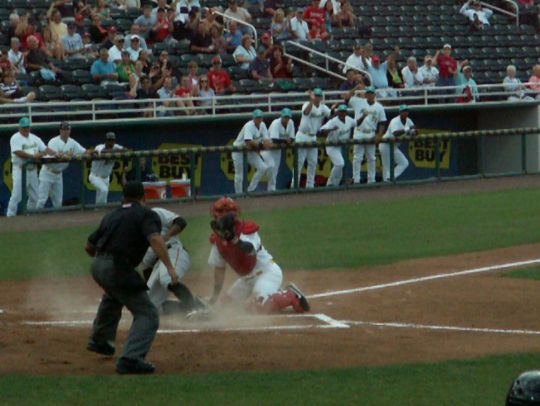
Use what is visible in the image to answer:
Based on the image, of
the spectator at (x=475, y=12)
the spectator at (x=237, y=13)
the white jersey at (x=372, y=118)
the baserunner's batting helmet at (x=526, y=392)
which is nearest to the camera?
the baserunner's batting helmet at (x=526, y=392)

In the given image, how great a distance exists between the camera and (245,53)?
27.5 m

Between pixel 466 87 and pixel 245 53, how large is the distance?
214 inches

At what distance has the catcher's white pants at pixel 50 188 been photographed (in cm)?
2223

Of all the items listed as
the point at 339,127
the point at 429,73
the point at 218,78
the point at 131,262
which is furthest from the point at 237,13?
the point at 131,262

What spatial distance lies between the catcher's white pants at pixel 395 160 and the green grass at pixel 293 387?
16.6 metres

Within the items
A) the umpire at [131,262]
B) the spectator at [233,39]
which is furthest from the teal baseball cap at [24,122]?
the umpire at [131,262]

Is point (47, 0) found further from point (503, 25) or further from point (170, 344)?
point (170, 344)

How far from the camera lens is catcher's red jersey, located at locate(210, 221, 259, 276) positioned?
1258cm

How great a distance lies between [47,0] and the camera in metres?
26.2

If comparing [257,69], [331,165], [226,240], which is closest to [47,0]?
[257,69]

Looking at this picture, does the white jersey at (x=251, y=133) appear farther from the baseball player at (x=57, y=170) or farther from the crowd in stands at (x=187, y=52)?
the baseball player at (x=57, y=170)

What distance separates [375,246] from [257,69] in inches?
406

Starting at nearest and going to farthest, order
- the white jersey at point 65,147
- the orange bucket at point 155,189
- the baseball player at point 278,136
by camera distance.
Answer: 1. the white jersey at point 65,147
2. the orange bucket at point 155,189
3. the baseball player at point 278,136

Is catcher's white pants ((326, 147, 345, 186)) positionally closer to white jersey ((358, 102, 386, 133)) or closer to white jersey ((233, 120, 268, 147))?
white jersey ((358, 102, 386, 133))
